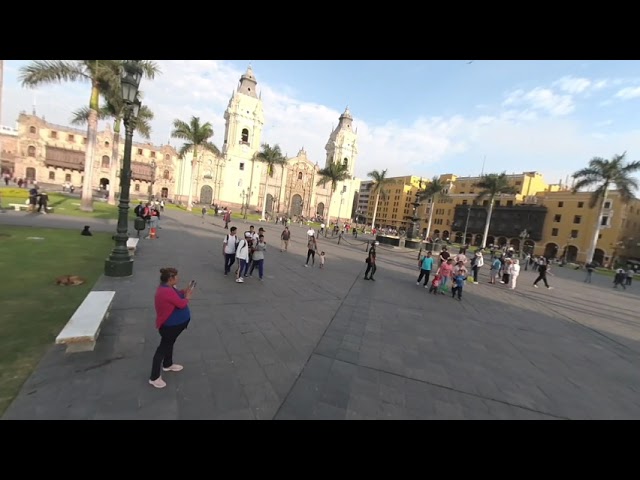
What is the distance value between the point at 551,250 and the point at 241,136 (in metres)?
56.8

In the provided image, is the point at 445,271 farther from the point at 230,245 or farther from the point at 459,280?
the point at 230,245

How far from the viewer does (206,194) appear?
5628 centimetres

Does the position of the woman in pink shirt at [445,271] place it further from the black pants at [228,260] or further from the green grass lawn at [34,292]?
the green grass lawn at [34,292]

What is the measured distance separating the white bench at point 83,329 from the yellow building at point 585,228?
168ft

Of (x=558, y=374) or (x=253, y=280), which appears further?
(x=253, y=280)

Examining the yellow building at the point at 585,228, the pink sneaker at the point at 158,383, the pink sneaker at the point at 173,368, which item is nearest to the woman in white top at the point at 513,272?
the pink sneaker at the point at 173,368

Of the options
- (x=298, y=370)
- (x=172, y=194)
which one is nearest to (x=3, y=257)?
(x=298, y=370)

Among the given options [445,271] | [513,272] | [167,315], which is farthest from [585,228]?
[167,315]

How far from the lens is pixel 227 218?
20328 mm
